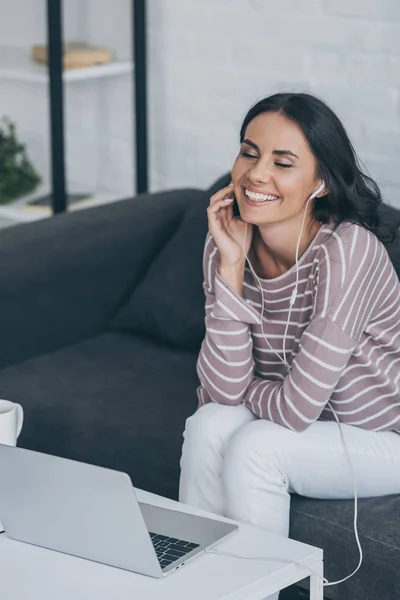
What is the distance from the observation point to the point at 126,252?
97.5 inches

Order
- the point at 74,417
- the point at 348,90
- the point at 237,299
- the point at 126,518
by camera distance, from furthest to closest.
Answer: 1. the point at 348,90
2. the point at 74,417
3. the point at 237,299
4. the point at 126,518

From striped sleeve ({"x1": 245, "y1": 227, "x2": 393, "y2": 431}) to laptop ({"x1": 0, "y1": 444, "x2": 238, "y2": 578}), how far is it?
0.28 metres

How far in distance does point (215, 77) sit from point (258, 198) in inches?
47.3

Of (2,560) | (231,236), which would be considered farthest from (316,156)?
(2,560)

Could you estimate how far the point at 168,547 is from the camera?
4.61ft

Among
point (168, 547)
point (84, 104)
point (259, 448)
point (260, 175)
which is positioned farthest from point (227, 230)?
point (84, 104)

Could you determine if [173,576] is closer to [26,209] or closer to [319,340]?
[319,340]

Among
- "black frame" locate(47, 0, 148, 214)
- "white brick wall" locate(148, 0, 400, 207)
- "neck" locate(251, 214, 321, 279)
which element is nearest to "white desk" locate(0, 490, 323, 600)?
"neck" locate(251, 214, 321, 279)

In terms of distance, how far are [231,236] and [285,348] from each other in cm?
21

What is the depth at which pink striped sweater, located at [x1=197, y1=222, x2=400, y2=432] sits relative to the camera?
65.6 inches

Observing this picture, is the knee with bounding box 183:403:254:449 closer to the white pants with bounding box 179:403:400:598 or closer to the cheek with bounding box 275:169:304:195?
the white pants with bounding box 179:403:400:598

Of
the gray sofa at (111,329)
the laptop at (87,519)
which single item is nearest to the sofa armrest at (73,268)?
the gray sofa at (111,329)

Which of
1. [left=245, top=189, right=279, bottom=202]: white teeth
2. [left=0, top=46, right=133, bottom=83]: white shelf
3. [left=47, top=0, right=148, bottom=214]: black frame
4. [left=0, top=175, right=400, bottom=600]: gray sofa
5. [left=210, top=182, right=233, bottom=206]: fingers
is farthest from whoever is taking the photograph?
[left=0, top=46, right=133, bottom=83]: white shelf

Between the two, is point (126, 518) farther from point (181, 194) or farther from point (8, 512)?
point (181, 194)
